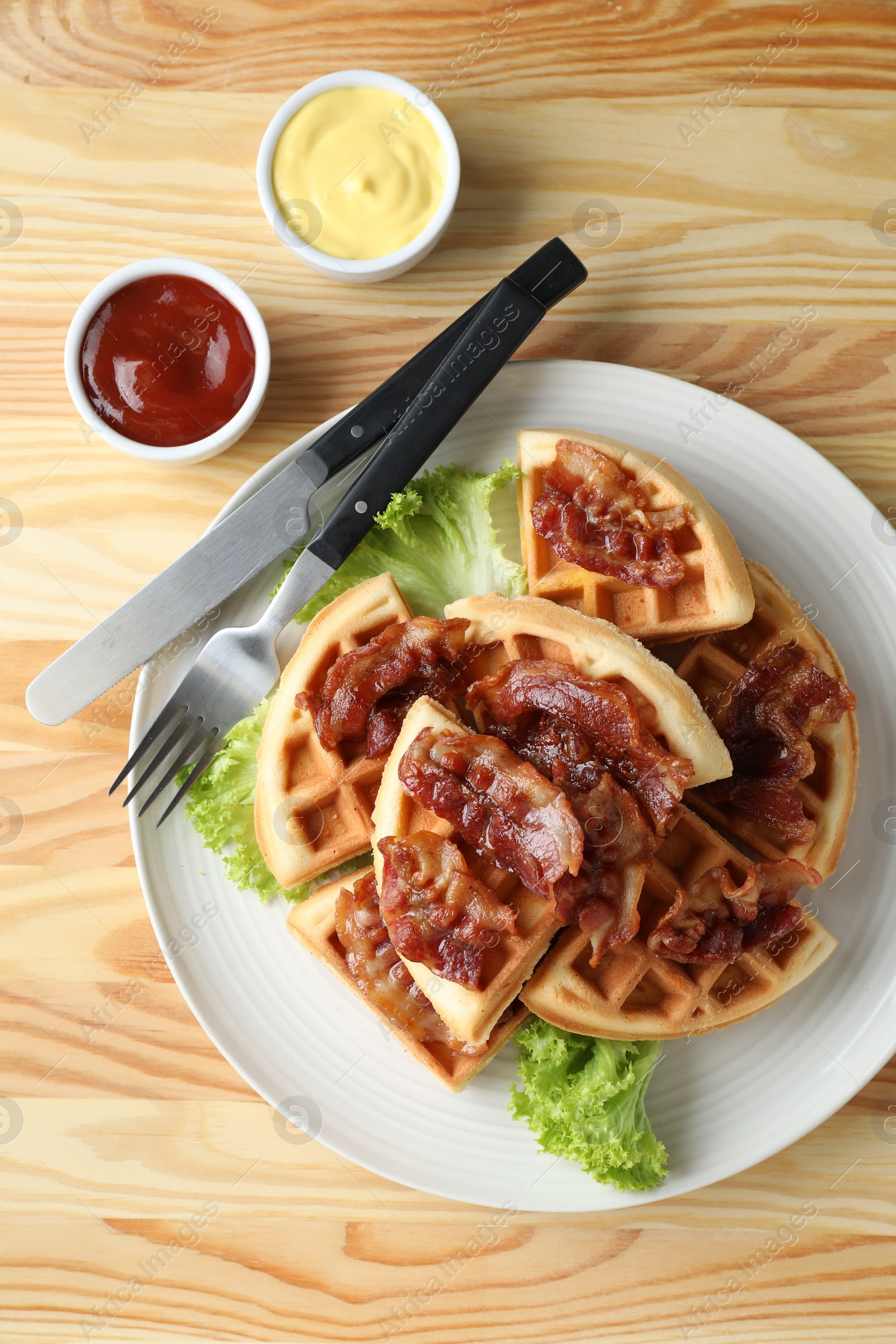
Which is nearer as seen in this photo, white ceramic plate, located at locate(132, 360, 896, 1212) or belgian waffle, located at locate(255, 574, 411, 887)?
belgian waffle, located at locate(255, 574, 411, 887)

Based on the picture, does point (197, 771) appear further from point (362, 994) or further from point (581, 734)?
point (581, 734)

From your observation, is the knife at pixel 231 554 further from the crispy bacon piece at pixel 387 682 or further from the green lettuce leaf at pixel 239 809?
the crispy bacon piece at pixel 387 682

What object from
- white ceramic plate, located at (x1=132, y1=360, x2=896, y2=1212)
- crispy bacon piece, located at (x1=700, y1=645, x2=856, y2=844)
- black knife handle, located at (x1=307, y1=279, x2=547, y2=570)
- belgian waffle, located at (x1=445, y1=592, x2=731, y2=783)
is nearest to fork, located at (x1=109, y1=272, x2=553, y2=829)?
black knife handle, located at (x1=307, y1=279, x2=547, y2=570)

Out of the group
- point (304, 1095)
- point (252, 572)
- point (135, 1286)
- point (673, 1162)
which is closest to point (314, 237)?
point (252, 572)

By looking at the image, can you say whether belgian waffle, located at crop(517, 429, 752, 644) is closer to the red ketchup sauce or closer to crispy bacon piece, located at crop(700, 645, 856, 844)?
crispy bacon piece, located at crop(700, 645, 856, 844)

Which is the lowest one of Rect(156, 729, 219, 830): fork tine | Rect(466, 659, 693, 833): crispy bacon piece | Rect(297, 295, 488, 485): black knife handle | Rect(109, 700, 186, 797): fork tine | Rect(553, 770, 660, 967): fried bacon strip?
Rect(553, 770, 660, 967): fried bacon strip

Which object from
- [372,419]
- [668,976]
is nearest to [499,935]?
[668,976]
